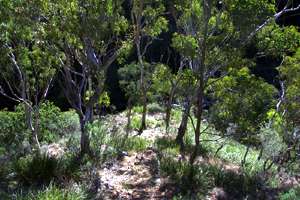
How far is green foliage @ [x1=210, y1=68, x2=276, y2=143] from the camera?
10.2m

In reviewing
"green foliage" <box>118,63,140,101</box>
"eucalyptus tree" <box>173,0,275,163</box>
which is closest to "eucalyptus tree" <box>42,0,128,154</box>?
"eucalyptus tree" <box>173,0,275,163</box>

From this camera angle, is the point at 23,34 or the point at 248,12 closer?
the point at 248,12

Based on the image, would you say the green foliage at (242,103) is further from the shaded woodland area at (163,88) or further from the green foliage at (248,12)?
the green foliage at (248,12)

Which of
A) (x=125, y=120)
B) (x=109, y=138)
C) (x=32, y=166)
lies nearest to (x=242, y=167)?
(x=109, y=138)

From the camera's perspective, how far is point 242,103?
10305mm

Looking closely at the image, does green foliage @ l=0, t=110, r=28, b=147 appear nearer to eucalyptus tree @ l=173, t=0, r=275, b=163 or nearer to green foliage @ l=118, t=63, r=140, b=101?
green foliage @ l=118, t=63, r=140, b=101

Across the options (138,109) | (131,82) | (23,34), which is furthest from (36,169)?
(138,109)

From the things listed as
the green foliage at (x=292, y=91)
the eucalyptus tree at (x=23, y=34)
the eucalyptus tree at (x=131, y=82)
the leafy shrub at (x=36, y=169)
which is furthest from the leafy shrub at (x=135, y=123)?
the leafy shrub at (x=36, y=169)

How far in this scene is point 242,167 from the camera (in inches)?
440

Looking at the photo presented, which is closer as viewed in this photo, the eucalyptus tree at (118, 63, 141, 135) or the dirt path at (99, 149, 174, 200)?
the dirt path at (99, 149, 174, 200)

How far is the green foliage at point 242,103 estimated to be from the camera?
1025cm

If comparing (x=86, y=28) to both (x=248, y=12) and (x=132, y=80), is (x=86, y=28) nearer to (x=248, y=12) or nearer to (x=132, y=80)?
(x=248, y=12)

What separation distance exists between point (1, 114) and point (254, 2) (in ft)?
31.6

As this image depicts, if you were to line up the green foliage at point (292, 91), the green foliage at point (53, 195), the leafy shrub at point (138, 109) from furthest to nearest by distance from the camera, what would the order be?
the leafy shrub at point (138, 109) → the green foliage at point (292, 91) → the green foliage at point (53, 195)
